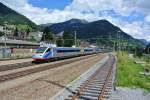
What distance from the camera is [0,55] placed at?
184ft

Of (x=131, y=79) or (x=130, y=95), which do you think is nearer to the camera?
(x=130, y=95)

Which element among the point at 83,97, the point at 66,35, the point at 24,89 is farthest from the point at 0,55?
the point at 66,35

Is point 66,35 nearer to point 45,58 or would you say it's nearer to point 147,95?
point 45,58

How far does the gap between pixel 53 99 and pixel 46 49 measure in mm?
31029

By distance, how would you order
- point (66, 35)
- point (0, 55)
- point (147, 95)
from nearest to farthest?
point (147, 95) → point (0, 55) → point (66, 35)

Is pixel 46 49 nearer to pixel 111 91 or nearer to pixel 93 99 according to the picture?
pixel 111 91

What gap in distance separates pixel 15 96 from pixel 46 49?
99.0 feet

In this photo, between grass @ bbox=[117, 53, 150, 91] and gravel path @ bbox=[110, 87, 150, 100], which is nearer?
gravel path @ bbox=[110, 87, 150, 100]

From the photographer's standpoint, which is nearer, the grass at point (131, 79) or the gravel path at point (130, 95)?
the gravel path at point (130, 95)

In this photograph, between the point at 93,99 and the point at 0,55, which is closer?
the point at 93,99

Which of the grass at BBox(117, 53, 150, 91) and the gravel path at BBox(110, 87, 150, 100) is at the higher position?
the gravel path at BBox(110, 87, 150, 100)

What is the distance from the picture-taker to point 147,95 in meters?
18.1

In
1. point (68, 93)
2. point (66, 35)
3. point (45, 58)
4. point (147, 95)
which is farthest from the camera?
point (66, 35)

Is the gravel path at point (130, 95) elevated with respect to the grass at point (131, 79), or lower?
elevated
